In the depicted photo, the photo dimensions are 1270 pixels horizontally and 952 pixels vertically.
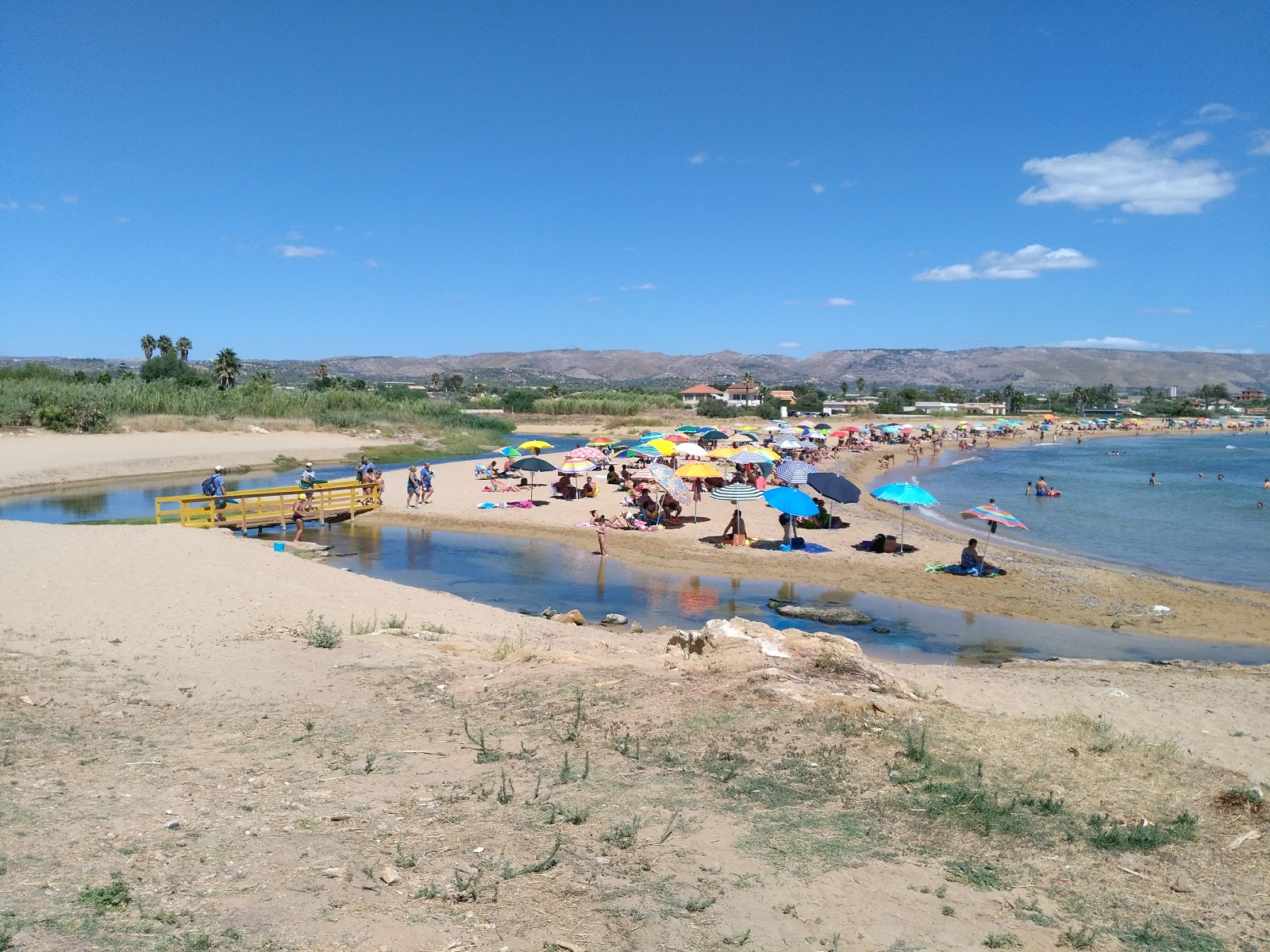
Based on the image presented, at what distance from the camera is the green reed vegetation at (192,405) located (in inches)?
1775

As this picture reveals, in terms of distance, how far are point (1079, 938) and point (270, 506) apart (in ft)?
77.8

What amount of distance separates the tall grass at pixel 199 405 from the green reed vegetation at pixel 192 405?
0.04m

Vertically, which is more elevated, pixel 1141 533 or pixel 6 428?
pixel 6 428

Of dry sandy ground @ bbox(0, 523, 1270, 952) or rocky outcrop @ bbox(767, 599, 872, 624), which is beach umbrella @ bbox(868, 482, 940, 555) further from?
dry sandy ground @ bbox(0, 523, 1270, 952)

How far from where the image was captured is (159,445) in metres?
43.6

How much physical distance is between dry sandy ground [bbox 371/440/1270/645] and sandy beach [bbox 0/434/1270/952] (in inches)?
165

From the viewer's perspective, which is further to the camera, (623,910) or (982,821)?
(982,821)

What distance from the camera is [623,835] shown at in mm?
5375

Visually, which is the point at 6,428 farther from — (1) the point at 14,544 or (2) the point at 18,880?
(2) the point at 18,880

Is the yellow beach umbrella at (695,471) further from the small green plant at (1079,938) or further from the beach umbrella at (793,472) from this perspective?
the small green plant at (1079,938)

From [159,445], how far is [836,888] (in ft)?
153

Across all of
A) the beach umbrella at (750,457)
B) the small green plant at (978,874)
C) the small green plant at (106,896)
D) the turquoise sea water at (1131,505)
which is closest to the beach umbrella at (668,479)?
the beach umbrella at (750,457)

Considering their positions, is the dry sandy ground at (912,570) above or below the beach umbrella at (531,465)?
below

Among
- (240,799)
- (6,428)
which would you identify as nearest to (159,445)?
(6,428)
